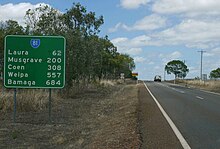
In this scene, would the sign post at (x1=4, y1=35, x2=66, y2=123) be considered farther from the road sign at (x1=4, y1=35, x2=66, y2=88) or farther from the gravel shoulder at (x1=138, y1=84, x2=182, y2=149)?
the gravel shoulder at (x1=138, y1=84, x2=182, y2=149)

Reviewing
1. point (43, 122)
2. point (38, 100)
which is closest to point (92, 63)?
point (38, 100)

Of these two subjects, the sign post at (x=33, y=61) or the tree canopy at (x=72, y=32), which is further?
the tree canopy at (x=72, y=32)

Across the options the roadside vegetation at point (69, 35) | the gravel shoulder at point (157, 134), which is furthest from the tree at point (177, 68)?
the gravel shoulder at point (157, 134)

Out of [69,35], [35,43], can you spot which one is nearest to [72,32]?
[69,35]

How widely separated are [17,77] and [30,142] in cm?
349

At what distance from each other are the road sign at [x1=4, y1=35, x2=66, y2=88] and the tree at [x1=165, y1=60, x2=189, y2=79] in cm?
12036

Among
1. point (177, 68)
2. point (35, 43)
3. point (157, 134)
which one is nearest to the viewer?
point (157, 134)

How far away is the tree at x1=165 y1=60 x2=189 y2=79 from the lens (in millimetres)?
132625

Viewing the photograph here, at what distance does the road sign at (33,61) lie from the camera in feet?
44.0

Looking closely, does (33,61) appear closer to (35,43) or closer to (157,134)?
(35,43)

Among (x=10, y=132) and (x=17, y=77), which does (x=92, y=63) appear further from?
(x=10, y=132)

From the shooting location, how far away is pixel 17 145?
33.6 feet

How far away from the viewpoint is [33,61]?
13.5m

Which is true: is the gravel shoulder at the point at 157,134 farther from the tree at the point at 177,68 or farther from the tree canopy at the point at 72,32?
the tree at the point at 177,68
